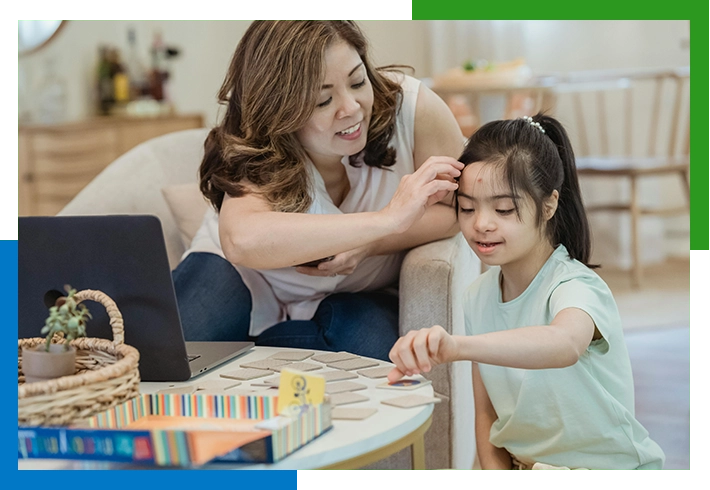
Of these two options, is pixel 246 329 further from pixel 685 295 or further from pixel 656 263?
pixel 656 263

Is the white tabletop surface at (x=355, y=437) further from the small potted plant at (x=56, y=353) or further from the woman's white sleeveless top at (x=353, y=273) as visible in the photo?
the woman's white sleeveless top at (x=353, y=273)

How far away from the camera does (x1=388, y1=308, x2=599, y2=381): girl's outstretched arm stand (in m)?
0.95

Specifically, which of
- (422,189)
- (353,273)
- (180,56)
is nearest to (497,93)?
(180,56)

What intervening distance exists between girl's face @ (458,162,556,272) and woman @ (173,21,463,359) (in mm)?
41

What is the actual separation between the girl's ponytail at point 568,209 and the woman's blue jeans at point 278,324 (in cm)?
40

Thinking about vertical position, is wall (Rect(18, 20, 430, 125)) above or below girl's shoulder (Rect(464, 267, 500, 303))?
above

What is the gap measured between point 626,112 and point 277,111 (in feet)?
10.5

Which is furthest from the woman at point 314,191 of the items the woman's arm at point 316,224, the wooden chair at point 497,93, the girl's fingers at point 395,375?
the wooden chair at point 497,93

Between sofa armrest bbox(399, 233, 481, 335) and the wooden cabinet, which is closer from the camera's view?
sofa armrest bbox(399, 233, 481, 335)

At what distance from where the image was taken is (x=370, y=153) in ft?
5.34

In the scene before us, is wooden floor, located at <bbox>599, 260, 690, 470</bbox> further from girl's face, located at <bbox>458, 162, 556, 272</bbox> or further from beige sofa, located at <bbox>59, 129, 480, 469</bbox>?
girl's face, located at <bbox>458, 162, 556, 272</bbox>

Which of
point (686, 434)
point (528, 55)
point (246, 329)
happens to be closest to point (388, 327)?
point (246, 329)

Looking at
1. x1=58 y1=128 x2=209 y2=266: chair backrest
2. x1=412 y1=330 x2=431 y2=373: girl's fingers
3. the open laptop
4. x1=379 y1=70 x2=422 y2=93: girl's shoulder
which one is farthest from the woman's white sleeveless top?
x1=412 y1=330 x2=431 y2=373: girl's fingers

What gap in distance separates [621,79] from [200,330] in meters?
3.19
